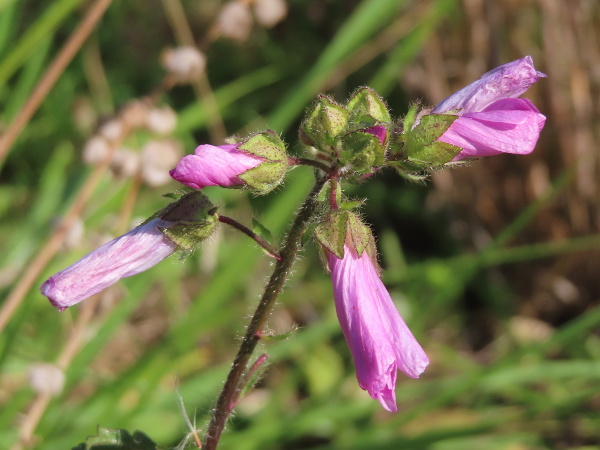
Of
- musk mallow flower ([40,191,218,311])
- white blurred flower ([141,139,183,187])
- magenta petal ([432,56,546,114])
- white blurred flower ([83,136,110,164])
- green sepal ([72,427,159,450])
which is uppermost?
white blurred flower ([83,136,110,164])

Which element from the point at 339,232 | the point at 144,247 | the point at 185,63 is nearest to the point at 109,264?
the point at 144,247

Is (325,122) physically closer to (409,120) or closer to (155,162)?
(409,120)

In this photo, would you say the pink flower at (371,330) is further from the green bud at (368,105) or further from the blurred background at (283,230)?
the blurred background at (283,230)

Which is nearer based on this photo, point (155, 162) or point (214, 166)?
point (214, 166)

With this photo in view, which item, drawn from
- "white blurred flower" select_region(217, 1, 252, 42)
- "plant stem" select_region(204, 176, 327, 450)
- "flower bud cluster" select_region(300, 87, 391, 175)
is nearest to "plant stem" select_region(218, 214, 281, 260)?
"plant stem" select_region(204, 176, 327, 450)

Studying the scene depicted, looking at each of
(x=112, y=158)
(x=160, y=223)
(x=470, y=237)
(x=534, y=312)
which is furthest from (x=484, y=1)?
(x=160, y=223)

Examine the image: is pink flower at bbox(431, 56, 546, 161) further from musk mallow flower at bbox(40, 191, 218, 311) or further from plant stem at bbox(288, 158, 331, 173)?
musk mallow flower at bbox(40, 191, 218, 311)
